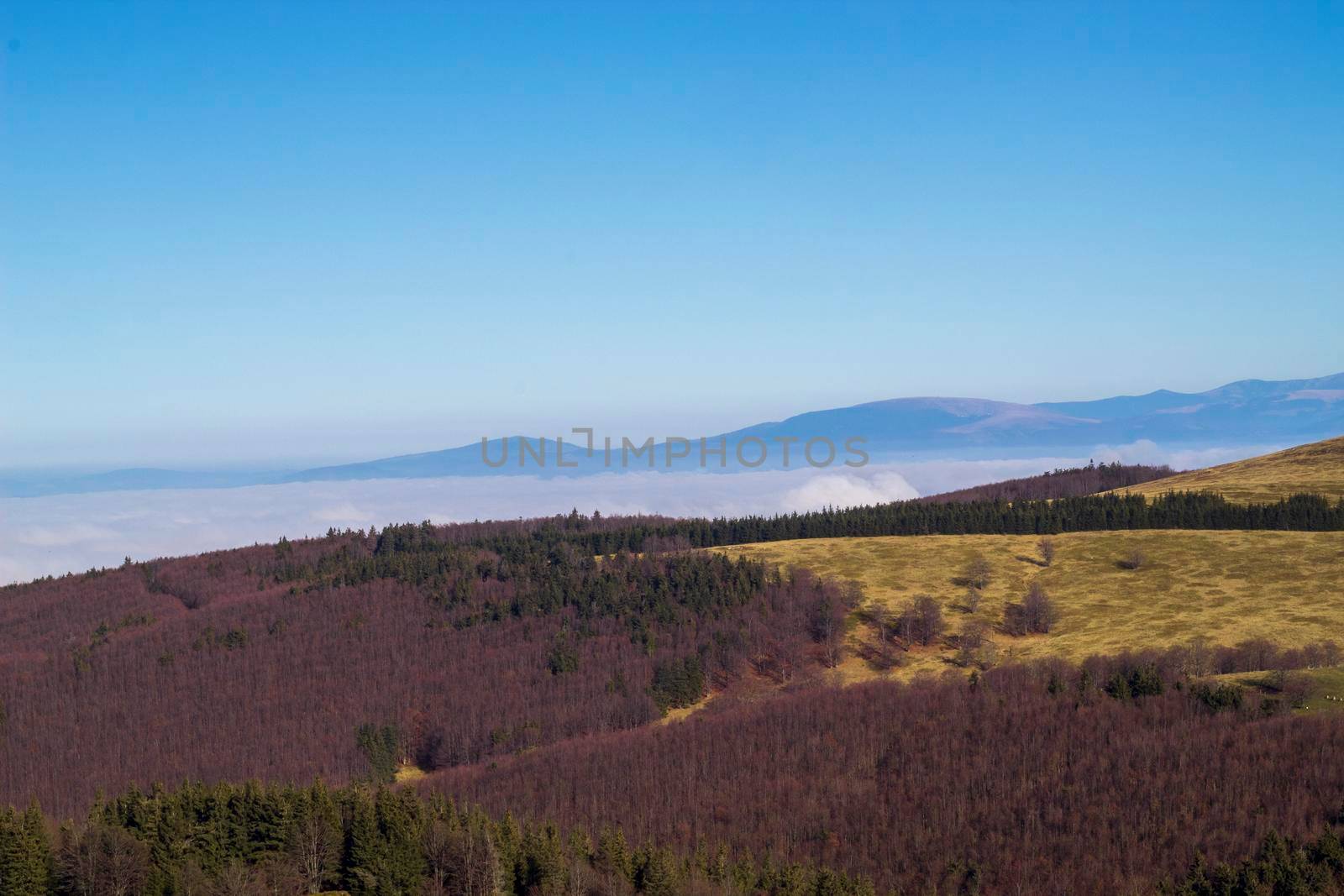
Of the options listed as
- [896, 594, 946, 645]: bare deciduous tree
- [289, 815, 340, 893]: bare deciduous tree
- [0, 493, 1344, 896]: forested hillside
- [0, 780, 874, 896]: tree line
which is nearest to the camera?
[0, 780, 874, 896]: tree line

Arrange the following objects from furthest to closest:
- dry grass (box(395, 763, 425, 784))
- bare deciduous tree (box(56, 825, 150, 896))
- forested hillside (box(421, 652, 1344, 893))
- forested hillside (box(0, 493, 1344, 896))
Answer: dry grass (box(395, 763, 425, 784)) → forested hillside (box(421, 652, 1344, 893)) → forested hillside (box(0, 493, 1344, 896)) → bare deciduous tree (box(56, 825, 150, 896))

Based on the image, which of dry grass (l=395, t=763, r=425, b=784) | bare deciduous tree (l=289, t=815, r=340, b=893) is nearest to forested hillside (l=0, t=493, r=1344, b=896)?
bare deciduous tree (l=289, t=815, r=340, b=893)

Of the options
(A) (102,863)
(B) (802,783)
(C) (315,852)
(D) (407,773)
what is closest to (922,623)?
(B) (802,783)

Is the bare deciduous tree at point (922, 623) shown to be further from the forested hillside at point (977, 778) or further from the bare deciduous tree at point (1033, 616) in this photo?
the forested hillside at point (977, 778)

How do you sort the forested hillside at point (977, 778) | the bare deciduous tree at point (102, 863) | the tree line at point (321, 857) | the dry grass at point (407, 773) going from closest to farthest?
the bare deciduous tree at point (102, 863) < the tree line at point (321, 857) < the forested hillside at point (977, 778) < the dry grass at point (407, 773)

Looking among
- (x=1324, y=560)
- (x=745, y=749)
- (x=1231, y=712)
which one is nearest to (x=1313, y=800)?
(x=1231, y=712)

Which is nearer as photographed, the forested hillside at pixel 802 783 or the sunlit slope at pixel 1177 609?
the forested hillside at pixel 802 783

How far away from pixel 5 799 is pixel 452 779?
285ft

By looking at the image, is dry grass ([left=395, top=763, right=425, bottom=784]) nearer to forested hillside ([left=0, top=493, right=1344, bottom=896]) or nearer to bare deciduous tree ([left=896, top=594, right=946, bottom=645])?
forested hillside ([left=0, top=493, right=1344, bottom=896])

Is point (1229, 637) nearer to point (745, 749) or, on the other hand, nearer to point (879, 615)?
point (879, 615)

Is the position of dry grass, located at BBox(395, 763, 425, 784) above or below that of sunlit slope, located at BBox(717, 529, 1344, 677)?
below

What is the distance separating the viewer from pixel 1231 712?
409ft

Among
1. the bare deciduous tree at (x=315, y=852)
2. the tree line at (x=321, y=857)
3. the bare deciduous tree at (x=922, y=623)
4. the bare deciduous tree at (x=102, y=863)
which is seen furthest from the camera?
the bare deciduous tree at (x=922, y=623)

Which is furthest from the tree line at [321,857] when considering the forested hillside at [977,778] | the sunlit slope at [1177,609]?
the sunlit slope at [1177,609]
